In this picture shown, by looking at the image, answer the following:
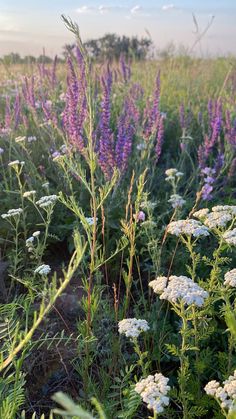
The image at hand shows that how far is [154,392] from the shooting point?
1497mm

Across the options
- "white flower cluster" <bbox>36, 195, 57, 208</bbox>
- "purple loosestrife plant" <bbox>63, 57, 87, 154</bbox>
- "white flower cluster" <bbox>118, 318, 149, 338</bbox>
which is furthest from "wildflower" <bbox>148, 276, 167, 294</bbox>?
"purple loosestrife plant" <bbox>63, 57, 87, 154</bbox>

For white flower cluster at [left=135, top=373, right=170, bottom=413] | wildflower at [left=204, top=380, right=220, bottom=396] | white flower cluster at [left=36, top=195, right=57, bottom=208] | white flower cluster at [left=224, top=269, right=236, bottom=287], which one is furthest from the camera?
white flower cluster at [left=36, top=195, right=57, bottom=208]

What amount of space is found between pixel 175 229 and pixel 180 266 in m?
0.87

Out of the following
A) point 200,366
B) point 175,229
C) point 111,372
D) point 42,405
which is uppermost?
point 175,229

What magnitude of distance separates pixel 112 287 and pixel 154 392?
986 millimetres

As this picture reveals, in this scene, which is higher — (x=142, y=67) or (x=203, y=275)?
(x=142, y=67)

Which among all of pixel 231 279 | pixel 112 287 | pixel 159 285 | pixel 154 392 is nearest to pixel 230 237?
pixel 231 279

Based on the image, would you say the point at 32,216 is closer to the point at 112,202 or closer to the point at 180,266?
the point at 112,202

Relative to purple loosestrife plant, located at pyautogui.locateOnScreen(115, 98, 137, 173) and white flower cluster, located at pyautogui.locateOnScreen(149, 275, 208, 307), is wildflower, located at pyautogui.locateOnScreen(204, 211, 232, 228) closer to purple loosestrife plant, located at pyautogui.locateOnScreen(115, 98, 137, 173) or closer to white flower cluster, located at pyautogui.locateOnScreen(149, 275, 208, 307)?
white flower cluster, located at pyautogui.locateOnScreen(149, 275, 208, 307)

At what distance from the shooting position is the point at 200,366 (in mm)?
2010

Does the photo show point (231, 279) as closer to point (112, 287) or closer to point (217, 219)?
point (217, 219)

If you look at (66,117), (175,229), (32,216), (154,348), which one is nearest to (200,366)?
(154,348)

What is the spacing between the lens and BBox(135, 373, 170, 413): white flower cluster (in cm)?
145

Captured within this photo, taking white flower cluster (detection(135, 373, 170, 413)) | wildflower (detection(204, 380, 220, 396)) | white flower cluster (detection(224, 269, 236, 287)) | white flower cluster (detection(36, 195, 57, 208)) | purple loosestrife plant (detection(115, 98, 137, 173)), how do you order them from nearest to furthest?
white flower cluster (detection(135, 373, 170, 413)) → wildflower (detection(204, 380, 220, 396)) → white flower cluster (detection(224, 269, 236, 287)) → white flower cluster (detection(36, 195, 57, 208)) → purple loosestrife plant (detection(115, 98, 137, 173))
